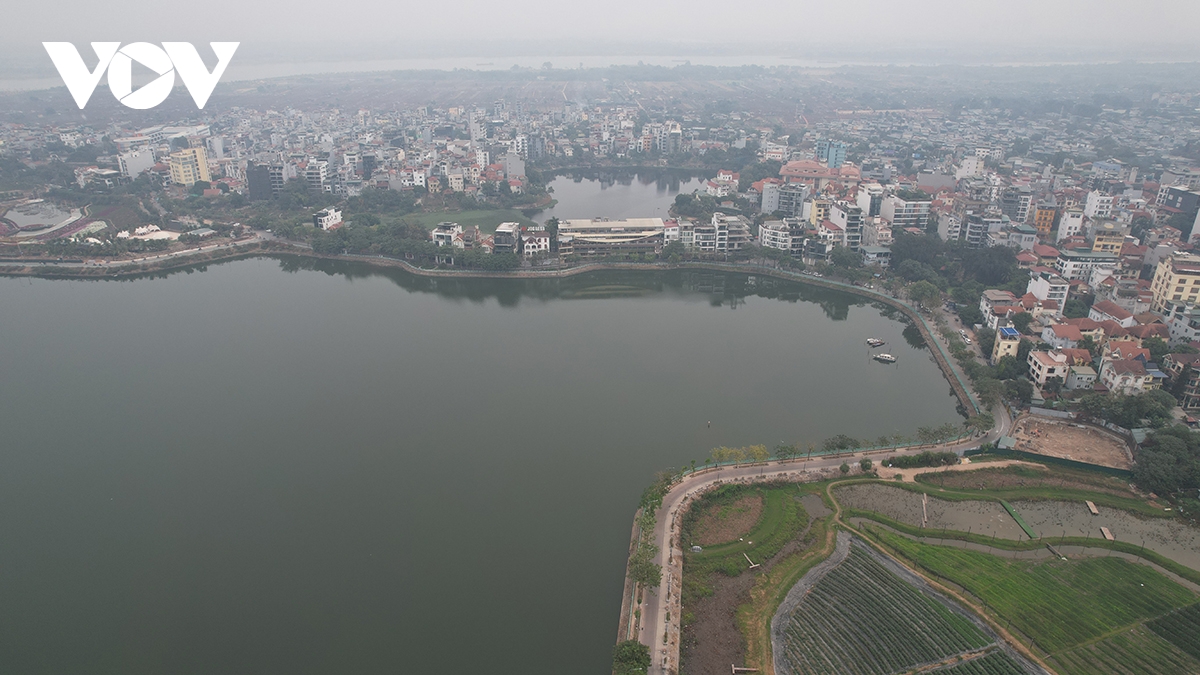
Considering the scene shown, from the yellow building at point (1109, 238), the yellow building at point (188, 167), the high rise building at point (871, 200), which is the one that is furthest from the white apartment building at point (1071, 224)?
the yellow building at point (188, 167)

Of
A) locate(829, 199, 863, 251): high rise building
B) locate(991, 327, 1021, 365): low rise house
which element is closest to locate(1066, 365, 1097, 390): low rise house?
locate(991, 327, 1021, 365): low rise house

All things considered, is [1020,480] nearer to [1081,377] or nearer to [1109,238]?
[1081,377]

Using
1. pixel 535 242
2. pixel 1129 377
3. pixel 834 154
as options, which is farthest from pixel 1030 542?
pixel 834 154

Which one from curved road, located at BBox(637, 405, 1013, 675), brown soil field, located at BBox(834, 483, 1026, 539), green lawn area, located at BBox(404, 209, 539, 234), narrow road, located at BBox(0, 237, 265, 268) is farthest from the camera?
green lawn area, located at BBox(404, 209, 539, 234)

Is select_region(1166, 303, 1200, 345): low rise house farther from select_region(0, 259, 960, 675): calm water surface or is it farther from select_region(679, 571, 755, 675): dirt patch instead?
select_region(679, 571, 755, 675): dirt patch

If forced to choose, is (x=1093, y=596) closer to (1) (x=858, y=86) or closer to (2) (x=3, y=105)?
(2) (x=3, y=105)

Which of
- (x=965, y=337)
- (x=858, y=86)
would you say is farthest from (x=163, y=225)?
(x=858, y=86)
